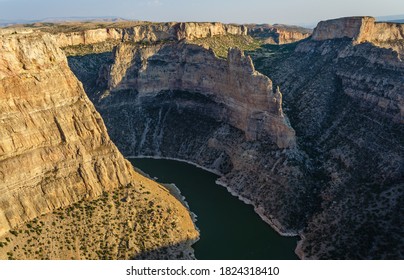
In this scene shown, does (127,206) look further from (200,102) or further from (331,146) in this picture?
(200,102)

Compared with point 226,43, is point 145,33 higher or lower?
higher

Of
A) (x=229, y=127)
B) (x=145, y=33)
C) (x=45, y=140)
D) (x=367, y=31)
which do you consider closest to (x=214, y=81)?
(x=229, y=127)

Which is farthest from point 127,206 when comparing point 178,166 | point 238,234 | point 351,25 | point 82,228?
point 351,25

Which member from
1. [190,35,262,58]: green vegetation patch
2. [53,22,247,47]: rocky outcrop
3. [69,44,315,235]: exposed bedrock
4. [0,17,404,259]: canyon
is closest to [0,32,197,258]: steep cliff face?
[0,17,404,259]: canyon

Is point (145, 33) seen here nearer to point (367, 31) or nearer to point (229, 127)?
point (229, 127)

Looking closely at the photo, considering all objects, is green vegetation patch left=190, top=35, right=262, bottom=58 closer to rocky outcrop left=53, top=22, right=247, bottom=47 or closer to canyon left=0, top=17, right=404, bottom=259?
rocky outcrop left=53, top=22, right=247, bottom=47

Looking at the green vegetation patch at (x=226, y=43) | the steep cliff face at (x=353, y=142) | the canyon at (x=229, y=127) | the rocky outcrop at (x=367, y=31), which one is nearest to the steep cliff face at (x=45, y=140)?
the canyon at (x=229, y=127)
